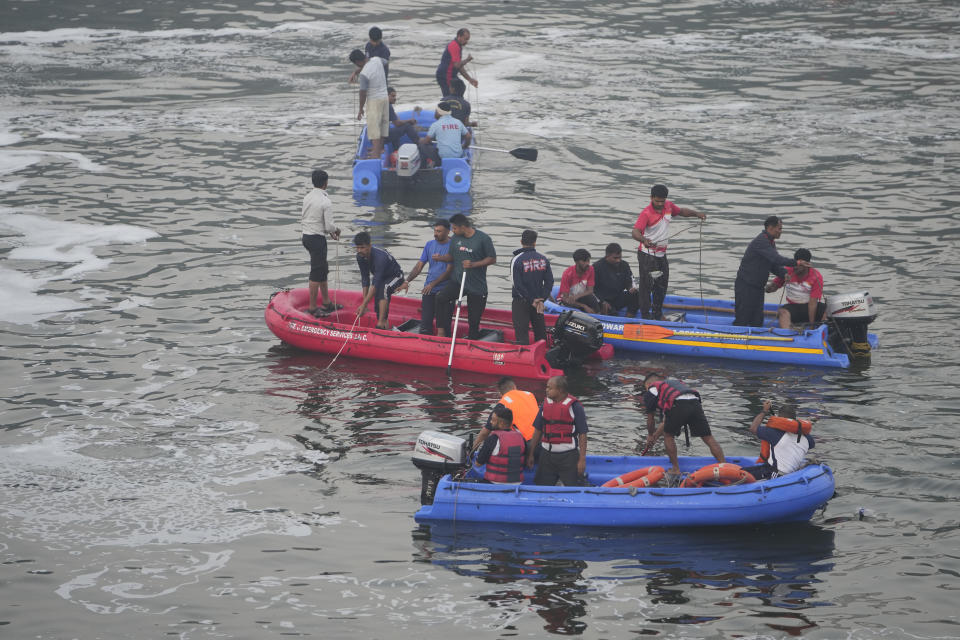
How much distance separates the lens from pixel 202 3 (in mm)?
41312

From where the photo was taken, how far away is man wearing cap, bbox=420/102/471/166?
869 inches

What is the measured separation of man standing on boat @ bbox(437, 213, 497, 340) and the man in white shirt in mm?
7890

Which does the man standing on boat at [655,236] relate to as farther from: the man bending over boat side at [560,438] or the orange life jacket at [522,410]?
the man bending over boat side at [560,438]

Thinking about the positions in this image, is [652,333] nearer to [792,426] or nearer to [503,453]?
[792,426]

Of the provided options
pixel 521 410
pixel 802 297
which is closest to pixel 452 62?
pixel 802 297

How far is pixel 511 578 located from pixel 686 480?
212 cm

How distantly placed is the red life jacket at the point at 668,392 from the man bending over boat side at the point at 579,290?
4.25 metres

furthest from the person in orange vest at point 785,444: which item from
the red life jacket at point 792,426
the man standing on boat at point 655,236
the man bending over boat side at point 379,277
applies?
the man bending over boat side at point 379,277

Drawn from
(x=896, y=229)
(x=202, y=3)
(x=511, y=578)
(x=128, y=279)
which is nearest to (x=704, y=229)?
(x=896, y=229)

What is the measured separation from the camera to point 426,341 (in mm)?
15055

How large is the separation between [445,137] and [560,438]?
39.9 ft

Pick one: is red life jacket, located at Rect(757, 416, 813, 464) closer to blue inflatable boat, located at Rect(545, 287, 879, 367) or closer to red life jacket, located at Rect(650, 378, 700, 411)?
A: red life jacket, located at Rect(650, 378, 700, 411)

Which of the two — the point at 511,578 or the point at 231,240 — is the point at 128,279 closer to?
the point at 231,240

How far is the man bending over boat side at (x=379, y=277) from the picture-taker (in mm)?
15188
